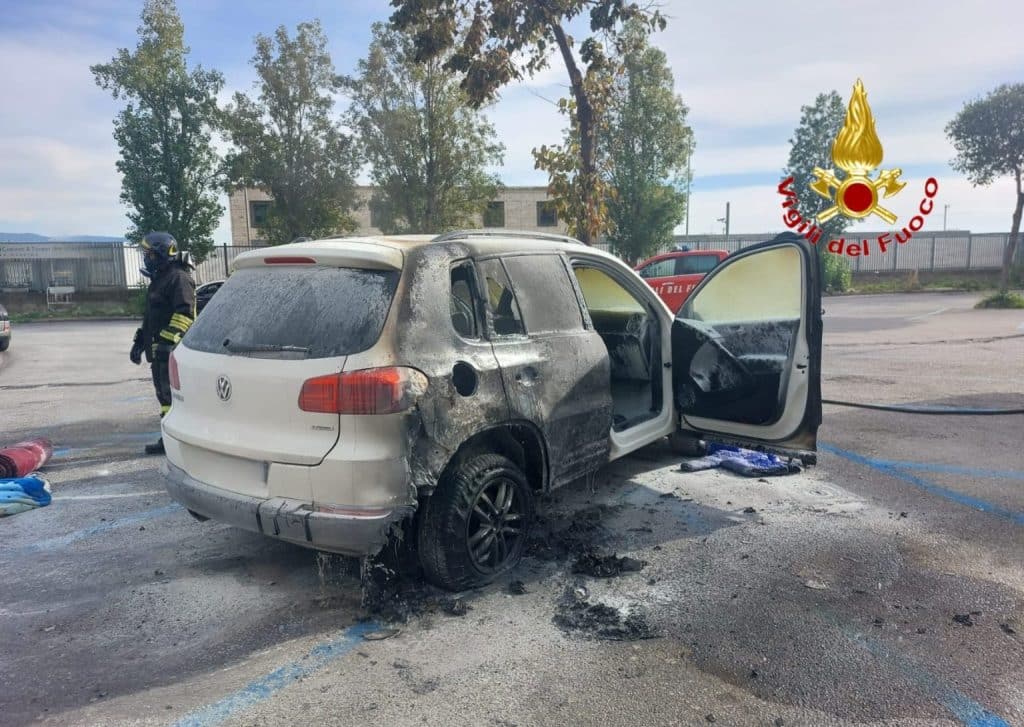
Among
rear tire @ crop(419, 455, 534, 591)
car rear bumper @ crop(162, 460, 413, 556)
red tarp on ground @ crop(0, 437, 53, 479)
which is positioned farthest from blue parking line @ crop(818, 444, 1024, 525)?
red tarp on ground @ crop(0, 437, 53, 479)

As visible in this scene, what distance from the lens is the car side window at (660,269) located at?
18000mm

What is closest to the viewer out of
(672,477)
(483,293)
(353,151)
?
(483,293)

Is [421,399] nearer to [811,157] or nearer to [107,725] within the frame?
[107,725]

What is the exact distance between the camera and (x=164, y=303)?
6125mm

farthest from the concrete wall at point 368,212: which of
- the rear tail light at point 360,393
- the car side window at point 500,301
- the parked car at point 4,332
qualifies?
the rear tail light at point 360,393

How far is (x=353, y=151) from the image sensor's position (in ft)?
86.7

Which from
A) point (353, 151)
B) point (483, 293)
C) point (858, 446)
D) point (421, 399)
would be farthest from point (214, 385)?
point (353, 151)

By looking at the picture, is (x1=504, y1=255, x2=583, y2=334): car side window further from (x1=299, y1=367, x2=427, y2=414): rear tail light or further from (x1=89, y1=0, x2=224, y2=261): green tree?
(x1=89, y1=0, x2=224, y2=261): green tree

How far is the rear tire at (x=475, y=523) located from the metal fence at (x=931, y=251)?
A: 32.8 metres

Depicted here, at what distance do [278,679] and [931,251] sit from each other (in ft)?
129

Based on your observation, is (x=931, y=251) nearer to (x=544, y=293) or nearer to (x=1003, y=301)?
(x=1003, y=301)

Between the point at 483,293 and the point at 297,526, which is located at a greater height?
the point at 483,293

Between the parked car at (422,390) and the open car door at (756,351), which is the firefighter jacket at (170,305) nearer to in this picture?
the parked car at (422,390)

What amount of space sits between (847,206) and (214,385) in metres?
25.1
